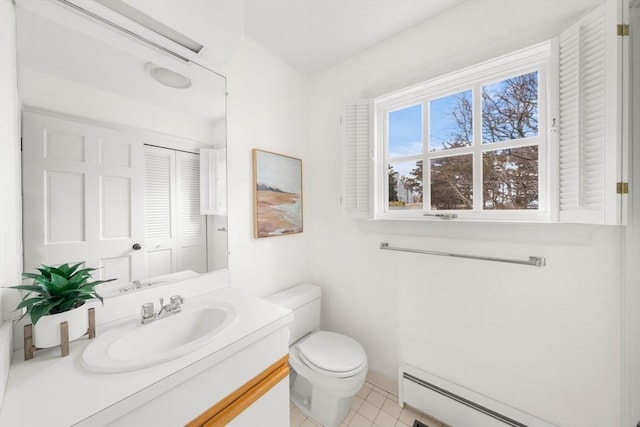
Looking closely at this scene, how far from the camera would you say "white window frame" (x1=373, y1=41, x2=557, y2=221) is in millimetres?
1177

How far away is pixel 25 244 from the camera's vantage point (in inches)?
32.8

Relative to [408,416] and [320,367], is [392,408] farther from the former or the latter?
[320,367]

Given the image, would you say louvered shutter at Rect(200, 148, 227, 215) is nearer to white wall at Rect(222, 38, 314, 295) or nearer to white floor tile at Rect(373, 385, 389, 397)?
white wall at Rect(222, 38, 314, 295)

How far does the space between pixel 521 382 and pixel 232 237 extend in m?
1.76

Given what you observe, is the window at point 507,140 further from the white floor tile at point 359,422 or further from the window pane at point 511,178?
the white floor tile at point 359,422

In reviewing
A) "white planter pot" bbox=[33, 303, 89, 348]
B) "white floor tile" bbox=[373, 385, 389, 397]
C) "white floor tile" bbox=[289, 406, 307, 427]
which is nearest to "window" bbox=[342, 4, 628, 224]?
"white floor tile" bbox=[373, 385, 389, 397]

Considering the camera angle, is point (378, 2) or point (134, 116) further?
point (378, 2)

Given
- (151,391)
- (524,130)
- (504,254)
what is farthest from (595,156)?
(151,391)

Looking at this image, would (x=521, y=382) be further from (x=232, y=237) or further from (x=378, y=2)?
(x=378, y=2)

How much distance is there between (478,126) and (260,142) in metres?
1.37

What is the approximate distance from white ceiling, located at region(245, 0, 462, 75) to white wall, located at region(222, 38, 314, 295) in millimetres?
171

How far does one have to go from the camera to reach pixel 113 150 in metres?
1.01

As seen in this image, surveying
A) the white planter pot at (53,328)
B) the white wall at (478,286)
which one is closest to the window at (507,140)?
the white wall at (478,286)

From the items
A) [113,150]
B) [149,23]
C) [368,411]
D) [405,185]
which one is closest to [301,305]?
[368,411]
